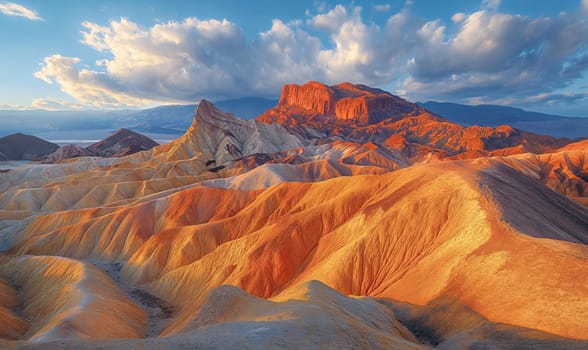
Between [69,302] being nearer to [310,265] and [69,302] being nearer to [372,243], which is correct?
[310,265]

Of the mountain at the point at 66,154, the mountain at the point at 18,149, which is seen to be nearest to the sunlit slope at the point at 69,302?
the mountain at the point at 66,154

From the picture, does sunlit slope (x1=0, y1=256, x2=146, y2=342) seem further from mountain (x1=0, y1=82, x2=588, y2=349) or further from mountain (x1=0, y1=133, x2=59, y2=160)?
mountain (x1=0, y1=133, x2=59, y2=160)

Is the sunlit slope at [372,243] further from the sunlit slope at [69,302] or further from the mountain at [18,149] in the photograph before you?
the mountain at [18,149]

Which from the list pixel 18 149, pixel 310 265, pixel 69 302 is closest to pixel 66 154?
pixel 18 149

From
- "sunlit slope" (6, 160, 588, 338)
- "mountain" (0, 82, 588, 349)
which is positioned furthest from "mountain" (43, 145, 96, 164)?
"sunlit slope" (6, 160, 588, 338)

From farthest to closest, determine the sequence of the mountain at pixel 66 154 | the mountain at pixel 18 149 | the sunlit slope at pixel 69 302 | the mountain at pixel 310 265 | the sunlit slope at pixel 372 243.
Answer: the mountain at pixel 18 149 < the mountain at pixel 66 154 < the sunlit slope at pixel 69 302 < the sunlit slope at pixel 372 243 < the mountain at pixel 310 265

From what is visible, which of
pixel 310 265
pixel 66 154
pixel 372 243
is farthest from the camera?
pixel 66 154

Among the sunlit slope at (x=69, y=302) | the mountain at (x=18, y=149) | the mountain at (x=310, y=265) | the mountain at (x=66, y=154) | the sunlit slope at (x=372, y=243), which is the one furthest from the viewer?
the mountain at (x=18, y=149)
